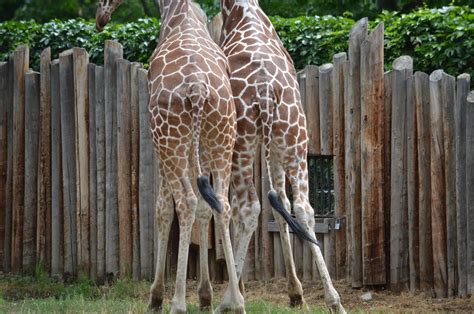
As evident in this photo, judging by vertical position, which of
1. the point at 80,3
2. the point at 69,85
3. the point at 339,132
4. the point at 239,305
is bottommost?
the point at 239,305

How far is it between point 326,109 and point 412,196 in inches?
53.5

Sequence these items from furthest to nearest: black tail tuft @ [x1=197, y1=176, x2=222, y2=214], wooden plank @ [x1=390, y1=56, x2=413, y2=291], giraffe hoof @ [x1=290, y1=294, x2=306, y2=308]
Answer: wooden plank @ [x1=390, y1=56, x2=413, y2=291] → giraffe hoof @ [x1=290, y1=294, x2=306, y2=308] → black tail tuft @ [x1=197, y1=176, x2=222, y2=214]

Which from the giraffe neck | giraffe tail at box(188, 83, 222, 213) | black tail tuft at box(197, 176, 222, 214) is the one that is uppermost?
the giraffe neck

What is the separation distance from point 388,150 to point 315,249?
2.22 m

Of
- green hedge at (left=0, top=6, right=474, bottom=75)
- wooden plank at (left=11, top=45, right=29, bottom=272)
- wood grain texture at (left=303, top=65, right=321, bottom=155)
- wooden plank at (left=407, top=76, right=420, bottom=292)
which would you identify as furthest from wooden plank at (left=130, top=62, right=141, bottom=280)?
wooden plank at (left=407, top=76, right=420, bottom=292)

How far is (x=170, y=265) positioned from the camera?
35.0 feet

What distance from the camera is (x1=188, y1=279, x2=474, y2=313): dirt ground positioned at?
8922 mm

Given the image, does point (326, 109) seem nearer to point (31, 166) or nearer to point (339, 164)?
point (339, 164)

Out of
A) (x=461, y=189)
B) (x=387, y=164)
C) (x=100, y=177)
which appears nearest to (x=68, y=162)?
(x=100, y=177)

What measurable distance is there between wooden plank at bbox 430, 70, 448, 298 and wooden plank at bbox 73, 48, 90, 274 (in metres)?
4.04

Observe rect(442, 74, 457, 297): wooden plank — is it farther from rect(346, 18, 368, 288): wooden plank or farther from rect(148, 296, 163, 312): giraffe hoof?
rect(148, 296, 163, 312): giraffe hoof

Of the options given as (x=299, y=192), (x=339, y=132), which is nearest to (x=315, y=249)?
(x=299, y=192)

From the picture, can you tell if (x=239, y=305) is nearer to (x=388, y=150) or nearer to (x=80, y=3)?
(x=388, y=150)

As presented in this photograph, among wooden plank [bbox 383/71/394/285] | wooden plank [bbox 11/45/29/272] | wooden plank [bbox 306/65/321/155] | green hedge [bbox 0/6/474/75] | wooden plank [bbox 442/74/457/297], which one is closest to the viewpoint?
wooden plank [bbox 442/74/457/297]
